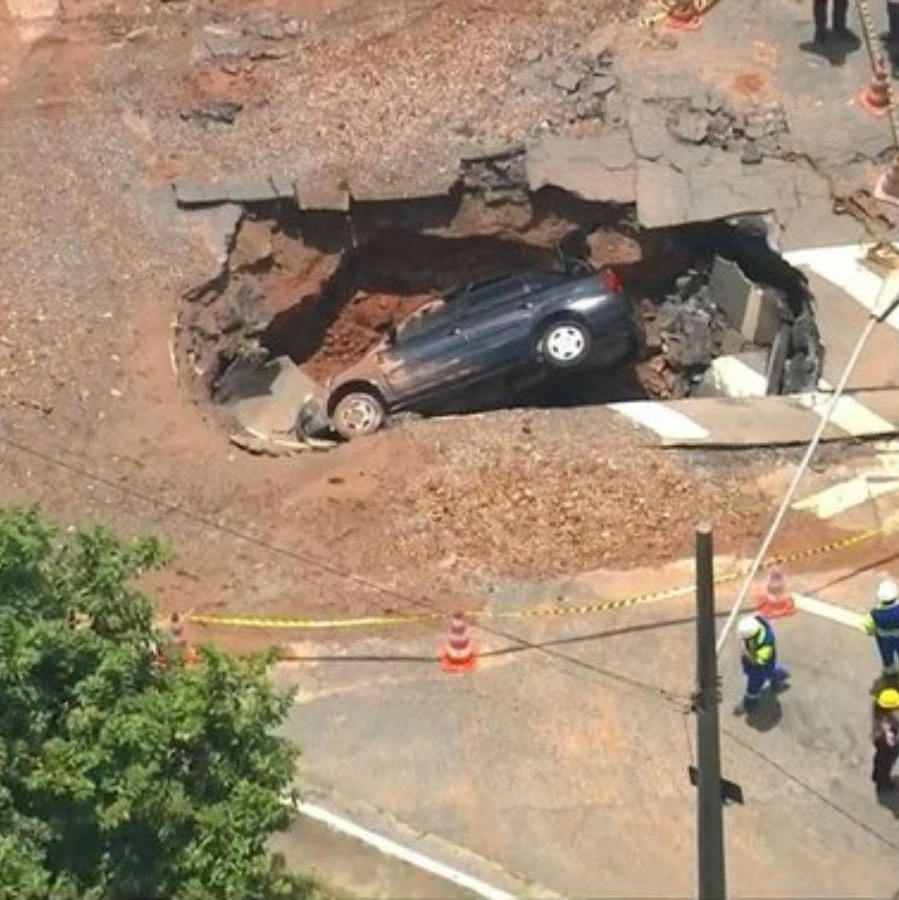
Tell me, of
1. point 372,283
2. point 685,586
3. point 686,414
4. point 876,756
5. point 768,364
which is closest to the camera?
point 876,756

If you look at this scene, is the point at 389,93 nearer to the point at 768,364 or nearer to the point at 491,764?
the point at 768,364

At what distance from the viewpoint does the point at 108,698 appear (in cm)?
1325

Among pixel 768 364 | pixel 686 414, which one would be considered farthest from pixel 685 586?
pixel 768 364

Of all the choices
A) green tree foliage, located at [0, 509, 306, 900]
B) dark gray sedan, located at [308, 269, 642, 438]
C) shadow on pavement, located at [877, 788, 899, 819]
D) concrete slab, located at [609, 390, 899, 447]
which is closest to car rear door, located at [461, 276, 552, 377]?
dark gray sedan, located at [308, 269, 642, 438]

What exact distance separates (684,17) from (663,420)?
21.9ft

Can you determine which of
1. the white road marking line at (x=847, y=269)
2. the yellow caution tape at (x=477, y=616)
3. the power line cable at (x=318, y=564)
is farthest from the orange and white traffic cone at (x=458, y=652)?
the white road marking line at (x=847, y=269)

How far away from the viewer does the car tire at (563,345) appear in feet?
68.3

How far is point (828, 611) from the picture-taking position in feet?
57.0

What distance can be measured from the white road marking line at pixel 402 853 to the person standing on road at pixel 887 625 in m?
3.62

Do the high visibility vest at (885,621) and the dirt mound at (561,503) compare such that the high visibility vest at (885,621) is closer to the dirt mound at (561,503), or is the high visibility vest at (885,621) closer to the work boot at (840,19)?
the dirt mound at (561,503)

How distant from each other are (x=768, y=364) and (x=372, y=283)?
4.81 meters

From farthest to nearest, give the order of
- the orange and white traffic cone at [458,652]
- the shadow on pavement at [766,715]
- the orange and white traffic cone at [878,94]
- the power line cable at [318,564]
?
the orange and white traffic cone at [878,94], the orange and white traffic cone at [458,652], the power line cable at [318,564], the shadow on pavement at [766,715]

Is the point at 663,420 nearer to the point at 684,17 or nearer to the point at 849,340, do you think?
the point at 849,340

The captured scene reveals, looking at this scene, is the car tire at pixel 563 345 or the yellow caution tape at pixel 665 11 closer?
the car tire at pixel 563 345
